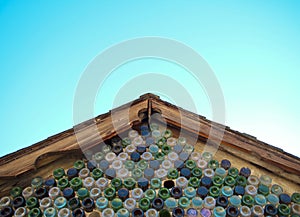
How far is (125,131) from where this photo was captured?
121 inches

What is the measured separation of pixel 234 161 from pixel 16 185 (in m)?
1.38

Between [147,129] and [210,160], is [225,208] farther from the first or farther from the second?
[147,129]

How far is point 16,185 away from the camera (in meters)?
2.69

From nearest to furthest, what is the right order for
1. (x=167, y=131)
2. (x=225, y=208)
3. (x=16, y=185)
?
(x=225, y=208) → (x=16, y=185) → (x=167, y=131)

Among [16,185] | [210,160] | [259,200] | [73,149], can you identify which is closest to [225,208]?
[259,200]

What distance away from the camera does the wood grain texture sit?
2750mm

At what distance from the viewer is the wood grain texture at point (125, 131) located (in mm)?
2750

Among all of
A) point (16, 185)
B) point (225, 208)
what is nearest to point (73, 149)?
point (16, 185)

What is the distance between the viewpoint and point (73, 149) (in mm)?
2893

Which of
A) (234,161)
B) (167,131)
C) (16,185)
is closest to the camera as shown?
(16,185)

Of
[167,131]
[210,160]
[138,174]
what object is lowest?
[138,174]

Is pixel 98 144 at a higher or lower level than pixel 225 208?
higher

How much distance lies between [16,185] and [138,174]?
746 mm

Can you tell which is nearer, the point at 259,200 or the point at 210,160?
the point at 259,200
